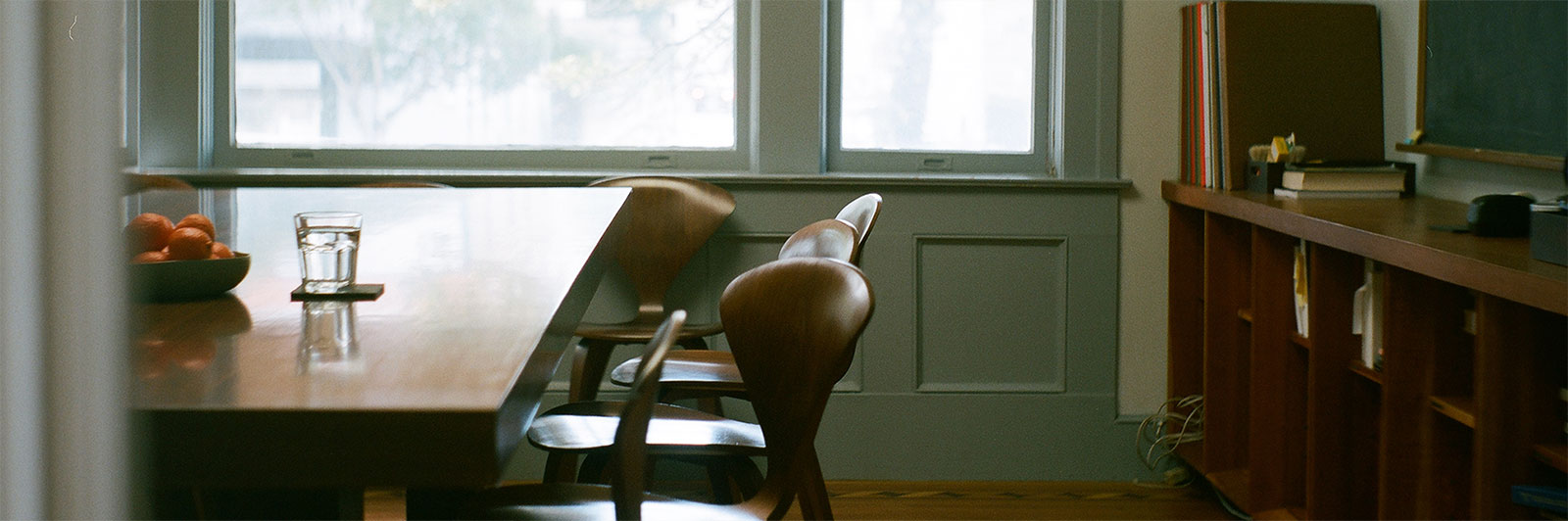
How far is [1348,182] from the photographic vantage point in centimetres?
274

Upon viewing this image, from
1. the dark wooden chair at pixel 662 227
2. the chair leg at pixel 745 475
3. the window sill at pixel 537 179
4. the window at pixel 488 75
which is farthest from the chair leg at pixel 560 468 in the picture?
the window at pixel 488 75

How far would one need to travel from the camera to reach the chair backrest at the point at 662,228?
3205mm

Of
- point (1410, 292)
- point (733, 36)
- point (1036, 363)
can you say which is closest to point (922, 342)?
point (1036, 363)

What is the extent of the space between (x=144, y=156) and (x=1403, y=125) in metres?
3.09

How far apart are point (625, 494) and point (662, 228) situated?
2.07 meters

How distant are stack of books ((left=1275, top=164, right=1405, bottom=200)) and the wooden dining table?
174cm

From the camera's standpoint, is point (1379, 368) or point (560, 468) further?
point (1379, 368)

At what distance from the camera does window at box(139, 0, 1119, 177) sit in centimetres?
350

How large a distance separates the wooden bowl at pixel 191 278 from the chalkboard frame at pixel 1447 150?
2046mm

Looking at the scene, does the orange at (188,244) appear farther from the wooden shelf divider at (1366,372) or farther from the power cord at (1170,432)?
the power cord at (1170,432)

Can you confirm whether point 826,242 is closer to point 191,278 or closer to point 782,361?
point 782,361

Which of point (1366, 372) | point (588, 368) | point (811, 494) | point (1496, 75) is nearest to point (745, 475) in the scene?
point (811, 494)

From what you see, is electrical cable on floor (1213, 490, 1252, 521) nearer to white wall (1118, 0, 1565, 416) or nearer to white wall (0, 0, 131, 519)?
white wall (1118, 0, 1565, 416)

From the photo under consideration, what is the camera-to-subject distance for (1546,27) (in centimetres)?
213
